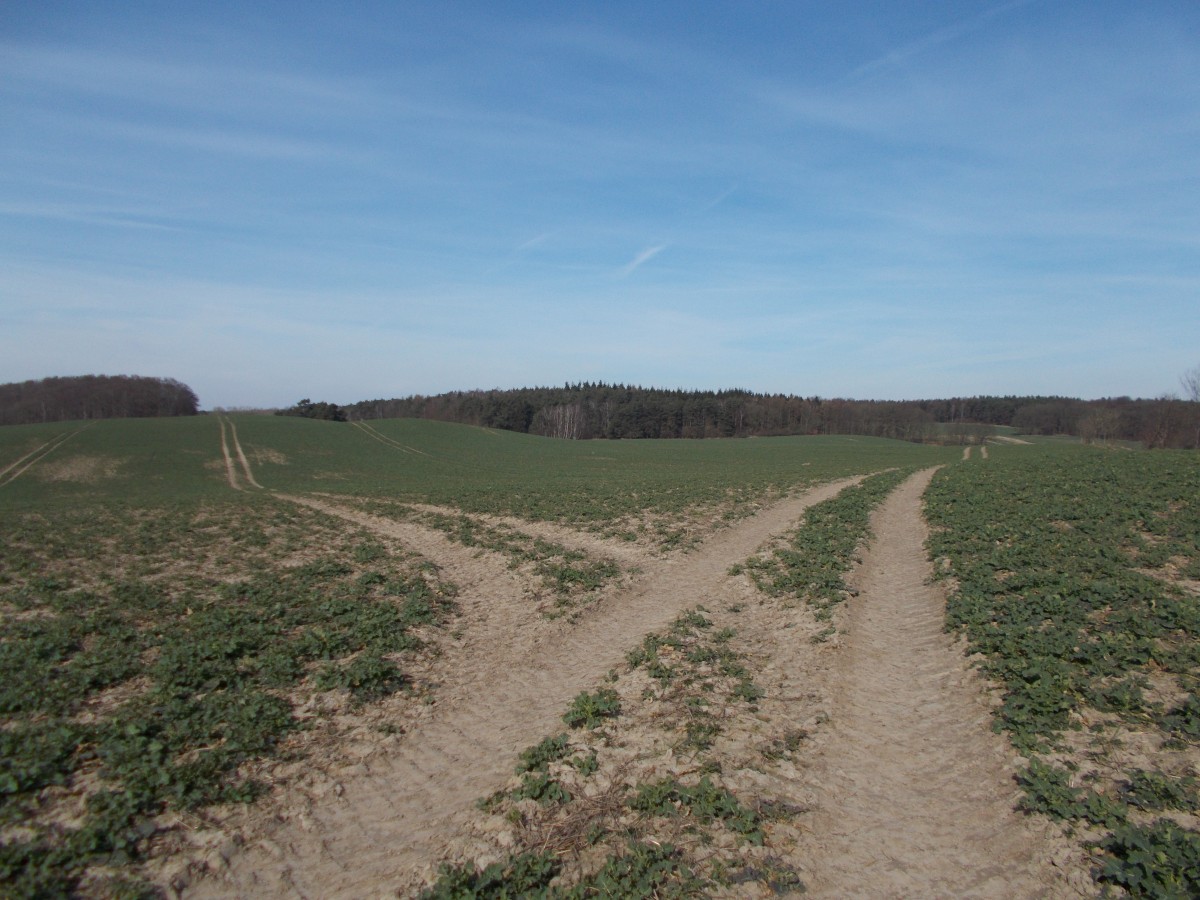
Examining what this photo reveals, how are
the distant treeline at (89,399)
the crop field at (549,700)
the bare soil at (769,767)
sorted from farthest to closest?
the distant treeline at (89,399) < the crop field at (549,700) < the bare soil at (769,767)

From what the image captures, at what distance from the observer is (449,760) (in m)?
7.56

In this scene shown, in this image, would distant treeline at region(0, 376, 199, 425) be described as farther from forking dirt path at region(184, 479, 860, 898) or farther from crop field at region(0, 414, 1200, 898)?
forking dirt path at region(184, 479, 860, 898)

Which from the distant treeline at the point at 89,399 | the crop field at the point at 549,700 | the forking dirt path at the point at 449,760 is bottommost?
the forking dirt path at the point at 449,760

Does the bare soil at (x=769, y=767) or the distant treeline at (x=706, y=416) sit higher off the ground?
the distant treeline at (x=706, y=416)

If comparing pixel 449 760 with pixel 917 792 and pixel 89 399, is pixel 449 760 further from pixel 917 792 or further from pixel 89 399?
pixel 89 399

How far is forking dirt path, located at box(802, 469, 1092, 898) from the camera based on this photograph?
17.1 feet

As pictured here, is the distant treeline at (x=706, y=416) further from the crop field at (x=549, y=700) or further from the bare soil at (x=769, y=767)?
the bare soil at (x=769, y=767)

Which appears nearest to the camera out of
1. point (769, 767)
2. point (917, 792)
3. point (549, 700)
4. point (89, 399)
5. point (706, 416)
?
point (917, 792)

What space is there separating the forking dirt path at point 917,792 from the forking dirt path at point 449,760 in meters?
3.28

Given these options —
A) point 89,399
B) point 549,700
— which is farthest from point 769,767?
point 89,399

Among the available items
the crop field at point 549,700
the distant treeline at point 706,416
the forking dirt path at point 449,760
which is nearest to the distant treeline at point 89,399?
the distant treeline at point 706,416

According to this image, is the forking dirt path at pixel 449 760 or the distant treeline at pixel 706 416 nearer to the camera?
the forking dirt path at pixel 449 760

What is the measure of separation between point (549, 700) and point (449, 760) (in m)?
1.85

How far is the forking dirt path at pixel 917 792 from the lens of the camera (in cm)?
522
